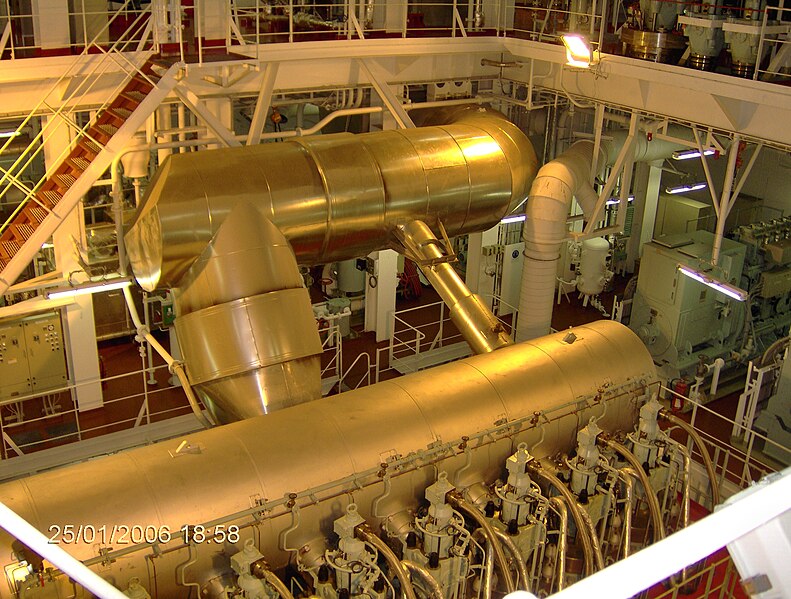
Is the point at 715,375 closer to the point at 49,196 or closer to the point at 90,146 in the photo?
the point at 90,146

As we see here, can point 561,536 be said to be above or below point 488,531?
below

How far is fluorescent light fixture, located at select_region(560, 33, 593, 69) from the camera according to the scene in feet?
33.2

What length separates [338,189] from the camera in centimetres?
943

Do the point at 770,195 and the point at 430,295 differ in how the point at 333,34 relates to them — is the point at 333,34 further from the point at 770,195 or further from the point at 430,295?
the point at 770,195

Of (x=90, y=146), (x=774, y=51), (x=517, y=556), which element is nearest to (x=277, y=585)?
(x=517, y=556)

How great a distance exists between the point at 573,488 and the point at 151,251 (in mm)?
4574

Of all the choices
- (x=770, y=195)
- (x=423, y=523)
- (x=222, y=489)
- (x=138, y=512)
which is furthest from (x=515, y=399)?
(x=770, y=195)

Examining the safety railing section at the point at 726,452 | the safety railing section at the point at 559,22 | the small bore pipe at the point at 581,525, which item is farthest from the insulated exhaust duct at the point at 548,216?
the small bore pipe at the point at 581,525

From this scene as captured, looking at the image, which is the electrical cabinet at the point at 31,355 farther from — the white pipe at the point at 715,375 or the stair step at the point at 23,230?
the white pipe at the point at 715,375

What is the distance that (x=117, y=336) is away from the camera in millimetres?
13156

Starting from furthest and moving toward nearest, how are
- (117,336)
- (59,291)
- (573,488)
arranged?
(117,336)
(59,291)
(573,488)

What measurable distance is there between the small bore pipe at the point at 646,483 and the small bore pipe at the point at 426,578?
85.6 inches

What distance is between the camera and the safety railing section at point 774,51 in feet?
28.9

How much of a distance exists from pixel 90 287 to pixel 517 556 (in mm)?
5455
